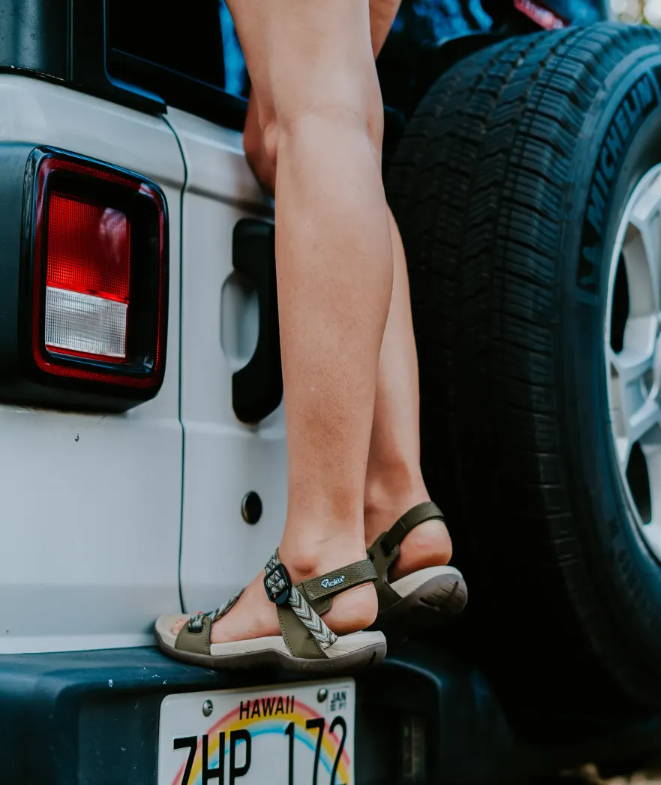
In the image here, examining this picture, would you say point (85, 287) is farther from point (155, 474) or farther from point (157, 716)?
point (157, 716)

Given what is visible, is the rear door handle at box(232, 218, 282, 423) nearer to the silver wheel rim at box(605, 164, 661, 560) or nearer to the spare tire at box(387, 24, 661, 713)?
the spare tire at box(387, 24, 661, 713)

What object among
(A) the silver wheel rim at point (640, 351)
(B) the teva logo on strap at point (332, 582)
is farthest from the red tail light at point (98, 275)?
(A) the silver wheel rim at point (640, 351)

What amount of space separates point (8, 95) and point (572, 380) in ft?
2.96

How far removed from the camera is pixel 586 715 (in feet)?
6.84

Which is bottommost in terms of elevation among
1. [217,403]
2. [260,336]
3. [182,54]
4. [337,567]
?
[337,567]

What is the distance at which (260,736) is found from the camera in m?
1.55

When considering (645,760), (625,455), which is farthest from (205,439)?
(645,760)

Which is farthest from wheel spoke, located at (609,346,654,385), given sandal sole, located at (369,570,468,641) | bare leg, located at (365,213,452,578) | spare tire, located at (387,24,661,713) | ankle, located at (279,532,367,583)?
ankle, located at (279,532,367,583)

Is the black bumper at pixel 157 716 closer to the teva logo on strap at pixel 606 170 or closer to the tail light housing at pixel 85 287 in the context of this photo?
the tail light housing at pixel 85 287

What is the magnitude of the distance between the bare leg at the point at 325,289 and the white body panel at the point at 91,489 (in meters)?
0.15

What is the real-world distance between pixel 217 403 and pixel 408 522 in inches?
12.9

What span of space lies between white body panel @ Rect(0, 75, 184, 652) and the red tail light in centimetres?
7

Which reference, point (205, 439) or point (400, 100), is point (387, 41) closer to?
point (400, 100)

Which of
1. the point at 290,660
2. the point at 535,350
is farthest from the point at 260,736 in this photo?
the point at 535,350
